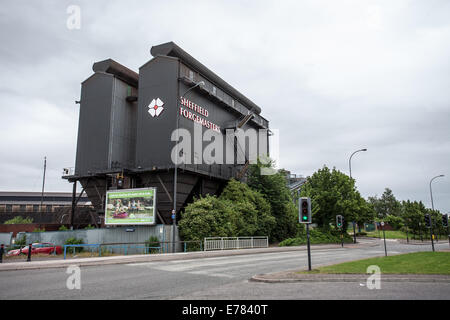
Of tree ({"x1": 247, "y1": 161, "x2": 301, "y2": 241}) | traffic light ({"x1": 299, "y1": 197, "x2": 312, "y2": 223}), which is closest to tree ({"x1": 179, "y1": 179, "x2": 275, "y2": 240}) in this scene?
tree ({"x1": 247, "y1": 161, "x2": 301, "y2": 241})

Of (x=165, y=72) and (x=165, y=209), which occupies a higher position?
(x=165, y=72)

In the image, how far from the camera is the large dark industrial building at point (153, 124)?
34.6m

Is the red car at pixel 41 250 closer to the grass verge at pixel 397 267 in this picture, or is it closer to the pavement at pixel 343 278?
the pavement at pixel 343 278

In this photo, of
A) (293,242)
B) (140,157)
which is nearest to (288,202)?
(293,242)

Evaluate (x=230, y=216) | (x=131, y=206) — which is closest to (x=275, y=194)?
(x=230, y=216)

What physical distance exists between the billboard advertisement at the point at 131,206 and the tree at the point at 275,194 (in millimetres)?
15557

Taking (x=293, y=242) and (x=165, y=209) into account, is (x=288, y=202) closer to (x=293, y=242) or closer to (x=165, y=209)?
(x=293, y=242)

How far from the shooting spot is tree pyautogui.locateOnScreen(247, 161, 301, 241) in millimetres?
42000

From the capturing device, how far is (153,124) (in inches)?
1412

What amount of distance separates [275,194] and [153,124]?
1776 centimetres

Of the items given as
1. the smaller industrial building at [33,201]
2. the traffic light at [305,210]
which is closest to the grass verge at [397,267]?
the traffic light at [305,210]
